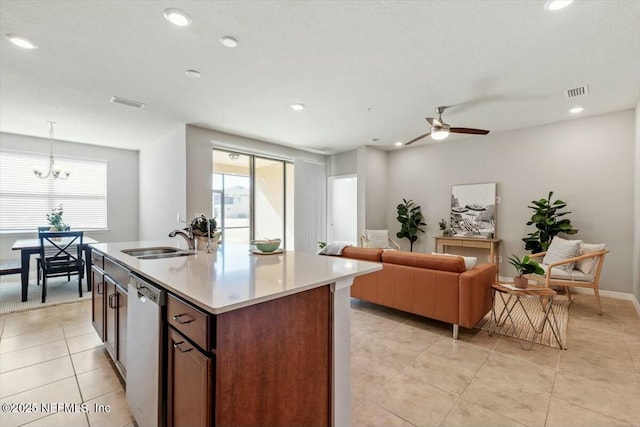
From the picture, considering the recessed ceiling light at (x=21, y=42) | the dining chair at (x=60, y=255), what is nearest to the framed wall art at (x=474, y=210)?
the recessed ceiling light at (x=21, y=42)

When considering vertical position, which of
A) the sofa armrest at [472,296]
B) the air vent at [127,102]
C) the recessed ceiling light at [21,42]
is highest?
the air vent at [127,102]

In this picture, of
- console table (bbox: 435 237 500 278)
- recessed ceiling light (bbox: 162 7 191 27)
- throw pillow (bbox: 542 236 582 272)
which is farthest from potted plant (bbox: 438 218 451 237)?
recessed ceiling light (bbox: 162 7 191 27)

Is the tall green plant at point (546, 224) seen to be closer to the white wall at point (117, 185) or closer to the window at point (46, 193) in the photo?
the white wall at point (117, 185)

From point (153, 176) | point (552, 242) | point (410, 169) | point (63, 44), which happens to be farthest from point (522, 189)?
point (153, 176)

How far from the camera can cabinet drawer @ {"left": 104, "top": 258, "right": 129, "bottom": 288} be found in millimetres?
1924

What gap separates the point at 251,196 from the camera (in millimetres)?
5883

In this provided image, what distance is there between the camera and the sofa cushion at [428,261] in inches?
114

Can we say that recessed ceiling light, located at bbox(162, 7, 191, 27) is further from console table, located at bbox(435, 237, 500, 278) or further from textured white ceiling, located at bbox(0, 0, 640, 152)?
console table, located at bbox(435, 237, 500, 278)

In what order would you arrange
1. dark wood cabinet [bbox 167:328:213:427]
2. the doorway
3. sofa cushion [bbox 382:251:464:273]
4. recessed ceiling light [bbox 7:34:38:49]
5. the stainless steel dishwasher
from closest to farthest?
dark wood cabinet [bbox 167:328:213:427], the stainless steel dishwasher, recessed ceiling light [bbox 7:34:38:49], sofa cushion [bbox 382:251:464:273], the doorway

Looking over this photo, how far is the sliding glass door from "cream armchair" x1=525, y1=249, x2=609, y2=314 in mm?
4491

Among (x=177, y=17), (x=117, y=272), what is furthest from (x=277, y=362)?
(x=177, y=17)

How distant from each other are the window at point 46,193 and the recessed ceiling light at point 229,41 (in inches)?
211

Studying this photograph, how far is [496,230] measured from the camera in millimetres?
5332

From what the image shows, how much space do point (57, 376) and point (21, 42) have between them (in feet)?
9.00
